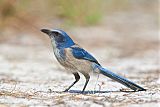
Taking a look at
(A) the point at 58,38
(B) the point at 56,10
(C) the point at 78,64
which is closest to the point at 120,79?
(C) the point at 78,64

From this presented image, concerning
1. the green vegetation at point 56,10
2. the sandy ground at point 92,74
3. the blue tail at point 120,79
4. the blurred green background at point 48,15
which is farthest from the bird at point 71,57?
the green vegetation at point 56,10

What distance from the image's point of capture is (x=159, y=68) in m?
9.15

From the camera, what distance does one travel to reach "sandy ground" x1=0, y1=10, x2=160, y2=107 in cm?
523

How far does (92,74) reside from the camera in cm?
589

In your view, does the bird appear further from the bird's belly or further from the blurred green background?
the blurred green background

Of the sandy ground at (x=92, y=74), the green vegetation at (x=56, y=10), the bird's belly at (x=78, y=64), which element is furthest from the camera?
the green vegetation at (x=56, y=10)

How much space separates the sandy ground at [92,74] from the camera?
5.23 m

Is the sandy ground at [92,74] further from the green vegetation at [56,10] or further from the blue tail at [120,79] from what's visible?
the green vegetation at [56,10]

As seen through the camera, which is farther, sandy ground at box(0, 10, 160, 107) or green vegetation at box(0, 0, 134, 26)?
green vegetation at box(0, 0, 134, 26)

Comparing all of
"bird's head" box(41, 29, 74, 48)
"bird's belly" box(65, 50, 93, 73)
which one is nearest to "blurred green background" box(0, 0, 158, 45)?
"bird's head" box(41, 29, 74, 48)

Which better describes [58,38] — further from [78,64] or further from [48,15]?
[48,15]

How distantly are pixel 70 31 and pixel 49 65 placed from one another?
343cm

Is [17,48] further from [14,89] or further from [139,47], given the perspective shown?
[14,89]

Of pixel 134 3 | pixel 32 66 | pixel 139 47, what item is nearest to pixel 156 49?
pixel 139 47
